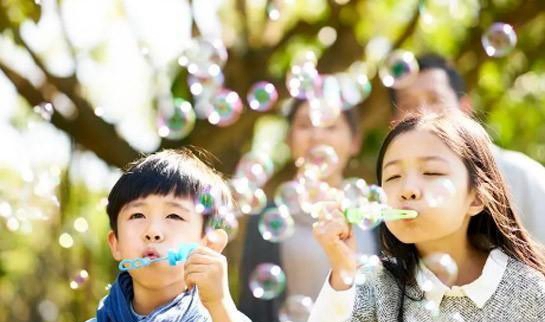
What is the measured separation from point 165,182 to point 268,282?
0.48 metres

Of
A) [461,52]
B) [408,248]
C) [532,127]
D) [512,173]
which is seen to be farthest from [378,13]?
[408,248]

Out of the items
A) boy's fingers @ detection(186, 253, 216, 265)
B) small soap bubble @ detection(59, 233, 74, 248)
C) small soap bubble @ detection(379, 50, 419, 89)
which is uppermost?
small soap bubble @ detection(59, 233, 74, 248)

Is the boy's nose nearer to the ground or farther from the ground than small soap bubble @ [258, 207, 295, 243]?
farther from the ground

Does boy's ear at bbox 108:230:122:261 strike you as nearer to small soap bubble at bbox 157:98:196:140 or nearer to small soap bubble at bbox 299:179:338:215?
small soap bubble at bbox 299:179:338:215

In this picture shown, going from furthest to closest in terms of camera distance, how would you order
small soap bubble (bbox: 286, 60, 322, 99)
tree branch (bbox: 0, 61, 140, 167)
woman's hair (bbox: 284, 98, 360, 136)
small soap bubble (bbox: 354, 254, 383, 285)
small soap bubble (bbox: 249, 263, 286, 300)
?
tree branch (bbox: 0, 61, 140, 167) → woman's hair (bbox: 284, 98, 360, 136) → small soap bubble (bbox: 286, 60, 322, 99) → small soap bubble (bbox: 249, 263, 286, 300) → small soap bubble (bbox: 354, 254, 383, 285)

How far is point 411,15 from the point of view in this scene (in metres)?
9.07

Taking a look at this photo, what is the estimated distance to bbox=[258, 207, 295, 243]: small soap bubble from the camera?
152 inches

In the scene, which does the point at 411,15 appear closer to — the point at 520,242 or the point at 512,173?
the point at 512,173

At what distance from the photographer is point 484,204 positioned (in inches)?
133

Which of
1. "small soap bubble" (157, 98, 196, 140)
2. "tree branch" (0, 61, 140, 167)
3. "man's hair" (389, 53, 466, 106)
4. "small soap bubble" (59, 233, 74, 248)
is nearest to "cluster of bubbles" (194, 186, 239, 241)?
"small soap bubble" (157, 98, 196, 140)

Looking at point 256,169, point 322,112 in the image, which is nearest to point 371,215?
point 256,169

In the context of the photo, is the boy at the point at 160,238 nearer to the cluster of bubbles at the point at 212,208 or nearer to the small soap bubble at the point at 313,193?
the cluster of bubbles at the point at 212,208

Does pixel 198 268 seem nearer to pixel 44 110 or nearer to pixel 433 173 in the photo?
pixel 433 173

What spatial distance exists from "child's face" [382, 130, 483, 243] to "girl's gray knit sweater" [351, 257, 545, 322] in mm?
166
